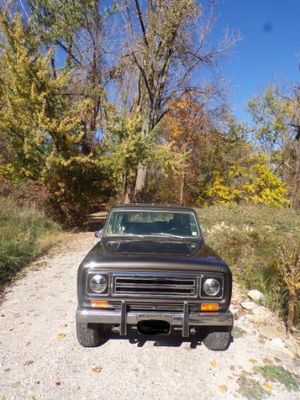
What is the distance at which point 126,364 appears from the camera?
3920 millimetres

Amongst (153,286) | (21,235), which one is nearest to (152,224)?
(153,286)

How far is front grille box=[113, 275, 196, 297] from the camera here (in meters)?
3.79

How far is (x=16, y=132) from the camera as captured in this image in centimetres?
1161

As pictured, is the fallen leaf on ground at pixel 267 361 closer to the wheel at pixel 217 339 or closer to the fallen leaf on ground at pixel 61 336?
the wheel at pixel 217 339

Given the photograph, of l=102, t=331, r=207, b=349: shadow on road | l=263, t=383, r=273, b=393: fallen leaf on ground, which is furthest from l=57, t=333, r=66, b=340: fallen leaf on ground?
l=263, t=383, r=273, b=393: fallen leaf on ground

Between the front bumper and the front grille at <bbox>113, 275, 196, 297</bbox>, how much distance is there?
16 centimetres

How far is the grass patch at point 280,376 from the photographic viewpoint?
367 centimetres

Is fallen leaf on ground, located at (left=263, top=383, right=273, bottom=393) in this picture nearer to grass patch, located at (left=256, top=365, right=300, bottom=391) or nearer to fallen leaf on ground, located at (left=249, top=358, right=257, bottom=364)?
grass patch, located at (left=256, top=365, right=300, bottom=391)

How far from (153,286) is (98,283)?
63cm

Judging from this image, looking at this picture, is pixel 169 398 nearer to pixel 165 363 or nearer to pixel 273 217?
pixel 165 363

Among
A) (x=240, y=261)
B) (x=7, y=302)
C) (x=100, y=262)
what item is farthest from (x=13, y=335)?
(x=240, y=261)

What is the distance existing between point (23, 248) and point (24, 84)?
18.4 ft

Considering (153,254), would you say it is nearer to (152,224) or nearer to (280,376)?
(152,224)

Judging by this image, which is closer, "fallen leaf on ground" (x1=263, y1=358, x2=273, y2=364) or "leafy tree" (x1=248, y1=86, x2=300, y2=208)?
"fallen leaf on ground" (x1=263, y1=358, x2=273, y2=364)
